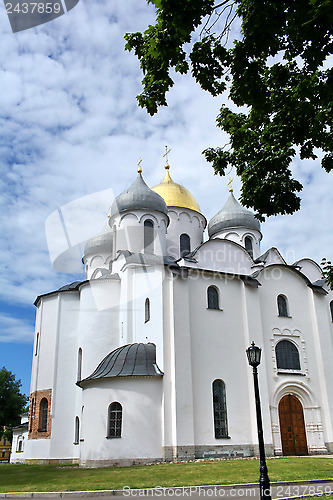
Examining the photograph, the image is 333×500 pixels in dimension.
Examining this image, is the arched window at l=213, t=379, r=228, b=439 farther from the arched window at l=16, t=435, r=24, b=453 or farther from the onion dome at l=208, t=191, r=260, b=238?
the arched window at l=16, t=435, r=24, b=453

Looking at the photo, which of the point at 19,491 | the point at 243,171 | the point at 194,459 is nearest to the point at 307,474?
the point at 194,459

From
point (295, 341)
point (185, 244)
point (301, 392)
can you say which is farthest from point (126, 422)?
point (185, 244)

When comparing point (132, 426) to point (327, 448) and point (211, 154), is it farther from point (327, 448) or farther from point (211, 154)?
point (211, 154)

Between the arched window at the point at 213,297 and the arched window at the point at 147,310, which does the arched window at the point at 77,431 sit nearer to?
the arched window at the point at 147,310

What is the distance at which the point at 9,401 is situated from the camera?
37125 mm

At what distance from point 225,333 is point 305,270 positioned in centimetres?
771

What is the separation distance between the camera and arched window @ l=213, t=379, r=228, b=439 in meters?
18.6

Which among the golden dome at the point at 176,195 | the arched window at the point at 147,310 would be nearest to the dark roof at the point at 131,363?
the arched window at the point at 147,310

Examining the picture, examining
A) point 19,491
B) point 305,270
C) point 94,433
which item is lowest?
point 19,491

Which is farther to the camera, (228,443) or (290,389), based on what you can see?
(290,389)

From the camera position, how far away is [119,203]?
989 inches

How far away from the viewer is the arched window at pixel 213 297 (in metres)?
20.6

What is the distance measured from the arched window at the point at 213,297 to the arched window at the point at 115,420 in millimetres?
5999

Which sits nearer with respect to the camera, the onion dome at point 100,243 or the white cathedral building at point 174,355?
the white cathedral building at point 174,355
